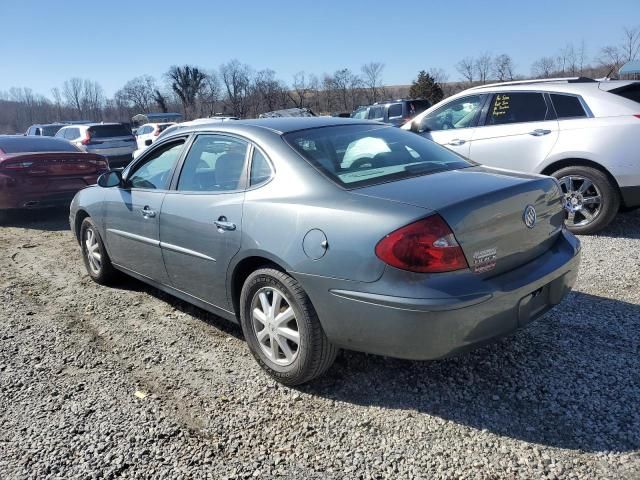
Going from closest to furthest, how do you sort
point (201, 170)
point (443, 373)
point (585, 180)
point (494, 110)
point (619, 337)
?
point (443, 373), point (619, 337), point (201, 170), point (585, 180), point (494, 110)

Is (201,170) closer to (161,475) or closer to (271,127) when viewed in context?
(271,127)

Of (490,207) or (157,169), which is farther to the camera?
(157,169)

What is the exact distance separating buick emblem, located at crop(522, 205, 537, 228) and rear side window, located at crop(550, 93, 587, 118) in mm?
3571

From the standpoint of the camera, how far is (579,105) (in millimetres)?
5766

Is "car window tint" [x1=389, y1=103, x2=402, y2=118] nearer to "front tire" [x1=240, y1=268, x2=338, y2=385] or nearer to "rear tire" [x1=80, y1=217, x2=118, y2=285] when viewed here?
"rear tire" [x1=80, y1=217, x2=118, y2=285]

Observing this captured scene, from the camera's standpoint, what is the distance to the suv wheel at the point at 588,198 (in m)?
5.57

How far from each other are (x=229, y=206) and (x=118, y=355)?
4.32ft

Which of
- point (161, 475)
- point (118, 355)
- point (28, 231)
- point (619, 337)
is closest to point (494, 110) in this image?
point (619, 337)

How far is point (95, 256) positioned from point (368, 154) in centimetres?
301

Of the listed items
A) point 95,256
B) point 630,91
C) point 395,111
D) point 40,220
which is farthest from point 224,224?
point 395,111

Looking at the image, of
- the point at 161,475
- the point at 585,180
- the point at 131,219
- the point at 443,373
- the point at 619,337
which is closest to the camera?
the point at 161,475

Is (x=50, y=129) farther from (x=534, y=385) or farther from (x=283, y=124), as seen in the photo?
(x=534, y=385)

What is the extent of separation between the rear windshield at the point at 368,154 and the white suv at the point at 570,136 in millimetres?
2795

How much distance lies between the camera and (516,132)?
243 inches
